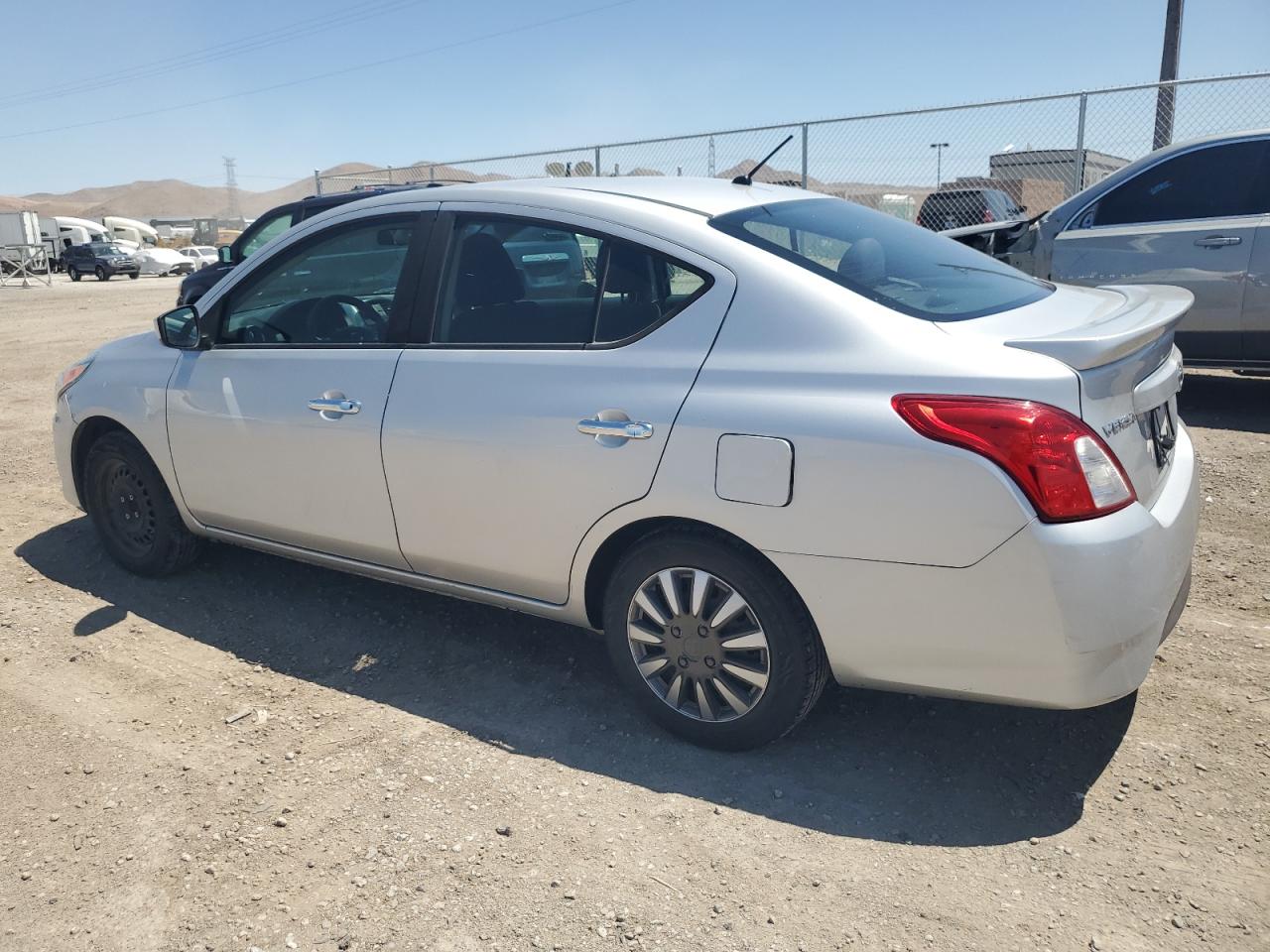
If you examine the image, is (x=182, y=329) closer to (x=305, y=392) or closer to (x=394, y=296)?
(x=305, y=392)

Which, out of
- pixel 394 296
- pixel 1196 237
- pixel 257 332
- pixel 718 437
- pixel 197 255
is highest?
pixel 197 255

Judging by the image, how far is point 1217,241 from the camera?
6695 millimetres

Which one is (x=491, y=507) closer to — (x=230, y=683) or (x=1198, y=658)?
(x=230, y=683)

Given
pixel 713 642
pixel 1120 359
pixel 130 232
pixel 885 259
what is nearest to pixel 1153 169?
pixel 885 259

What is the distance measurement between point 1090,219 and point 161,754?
685 centimetres

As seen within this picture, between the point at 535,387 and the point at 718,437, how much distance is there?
686 millimetres

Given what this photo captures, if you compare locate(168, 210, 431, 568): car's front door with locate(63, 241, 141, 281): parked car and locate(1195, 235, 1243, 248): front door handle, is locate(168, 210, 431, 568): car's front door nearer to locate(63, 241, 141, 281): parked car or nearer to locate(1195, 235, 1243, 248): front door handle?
locate(1195, 235, 1243, 248): front door handle

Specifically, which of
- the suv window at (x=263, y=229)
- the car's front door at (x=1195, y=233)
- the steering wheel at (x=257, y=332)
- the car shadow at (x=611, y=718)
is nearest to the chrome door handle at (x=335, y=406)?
the steering wheel at (x=257, y=332)

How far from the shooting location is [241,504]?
13.4 ft

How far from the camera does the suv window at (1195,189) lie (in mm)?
6652

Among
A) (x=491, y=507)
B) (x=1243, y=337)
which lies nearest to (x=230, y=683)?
(x=491, y=507)

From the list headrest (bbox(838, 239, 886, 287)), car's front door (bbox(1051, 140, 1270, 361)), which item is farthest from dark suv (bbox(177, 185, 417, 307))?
headrest (bbox(838, 239, 886, 287))

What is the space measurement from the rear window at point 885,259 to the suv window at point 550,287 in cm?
28

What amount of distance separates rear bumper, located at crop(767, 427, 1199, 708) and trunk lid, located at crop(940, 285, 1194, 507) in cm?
16
